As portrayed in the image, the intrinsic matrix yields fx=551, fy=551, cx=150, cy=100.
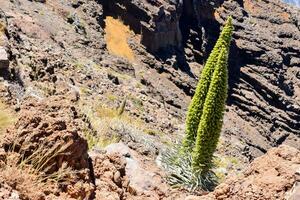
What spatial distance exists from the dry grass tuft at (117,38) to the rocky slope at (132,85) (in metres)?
0.59

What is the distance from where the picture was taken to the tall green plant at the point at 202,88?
35.8 ft

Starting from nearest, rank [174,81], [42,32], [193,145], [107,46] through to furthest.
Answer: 1. [193,145]
2. [42,32]
3. [107,46]
4. [174,81]

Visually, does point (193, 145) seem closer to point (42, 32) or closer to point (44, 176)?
point (44, 176)

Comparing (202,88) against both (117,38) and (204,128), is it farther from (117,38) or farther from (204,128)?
(117,38)

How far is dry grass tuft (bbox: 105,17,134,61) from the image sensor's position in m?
44.1

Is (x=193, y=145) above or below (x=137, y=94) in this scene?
above

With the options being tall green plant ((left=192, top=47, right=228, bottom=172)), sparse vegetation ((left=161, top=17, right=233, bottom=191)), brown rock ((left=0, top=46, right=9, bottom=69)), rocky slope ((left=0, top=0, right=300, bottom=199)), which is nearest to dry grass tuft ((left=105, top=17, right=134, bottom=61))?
rocky slope ((left=0, top=0, right=300, bottom=199))

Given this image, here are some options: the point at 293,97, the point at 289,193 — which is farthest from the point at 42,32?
the point at 293,97

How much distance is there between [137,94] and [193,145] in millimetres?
22246

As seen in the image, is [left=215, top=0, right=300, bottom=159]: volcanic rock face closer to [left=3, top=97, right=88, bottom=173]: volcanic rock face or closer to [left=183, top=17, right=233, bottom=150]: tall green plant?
[left=183, top=17, right=233, bottom=150]: tall green plant

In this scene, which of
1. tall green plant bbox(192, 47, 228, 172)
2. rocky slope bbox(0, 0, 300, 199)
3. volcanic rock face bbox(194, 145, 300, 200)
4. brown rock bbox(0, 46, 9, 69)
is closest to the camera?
volcanic rock face bbox(194, 145, 300, 200)

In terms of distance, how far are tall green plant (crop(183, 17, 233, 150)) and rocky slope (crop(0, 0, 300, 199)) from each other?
48.6 inches

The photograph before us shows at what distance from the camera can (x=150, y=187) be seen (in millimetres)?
7219

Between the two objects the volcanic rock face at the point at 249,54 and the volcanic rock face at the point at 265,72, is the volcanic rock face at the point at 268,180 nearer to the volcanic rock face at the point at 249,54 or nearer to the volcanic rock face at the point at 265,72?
the volcanic rock face at the point at 249,54
